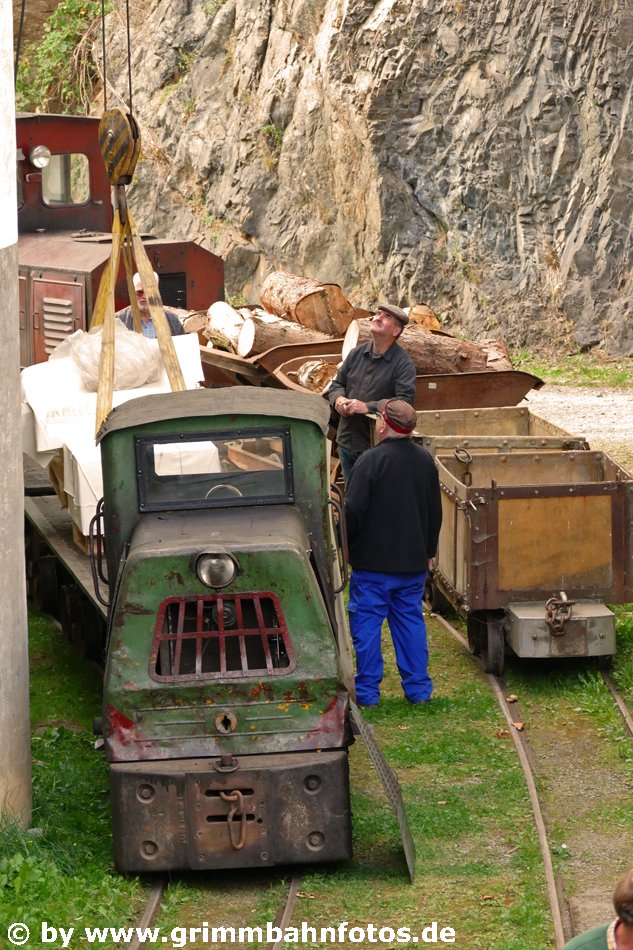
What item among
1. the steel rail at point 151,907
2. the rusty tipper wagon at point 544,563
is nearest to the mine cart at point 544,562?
the rusty tipper wagon at point 544,563

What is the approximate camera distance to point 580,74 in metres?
22.6

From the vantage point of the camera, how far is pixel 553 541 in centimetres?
925

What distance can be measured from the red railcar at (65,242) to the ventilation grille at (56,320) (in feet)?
0.04

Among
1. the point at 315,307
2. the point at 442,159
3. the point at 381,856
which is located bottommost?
the point at 381,856

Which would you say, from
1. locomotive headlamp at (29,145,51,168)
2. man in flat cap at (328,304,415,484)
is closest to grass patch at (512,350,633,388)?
locomotive headlamp at (29,145,51,168)

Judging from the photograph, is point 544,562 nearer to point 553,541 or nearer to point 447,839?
point 553,541

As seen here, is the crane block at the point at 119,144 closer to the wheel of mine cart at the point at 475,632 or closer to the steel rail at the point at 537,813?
the wheel of mine cart at the point at 475,632

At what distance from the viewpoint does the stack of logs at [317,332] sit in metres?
13.1

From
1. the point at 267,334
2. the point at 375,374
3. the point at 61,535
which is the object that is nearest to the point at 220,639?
the point at 61,535

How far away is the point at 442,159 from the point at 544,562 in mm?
16072

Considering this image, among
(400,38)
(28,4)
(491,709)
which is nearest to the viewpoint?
(491,709)

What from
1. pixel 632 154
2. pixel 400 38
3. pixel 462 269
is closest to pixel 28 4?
pixel 400 38

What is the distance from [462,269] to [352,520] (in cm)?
1626

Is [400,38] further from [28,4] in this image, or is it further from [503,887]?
[503,887]
